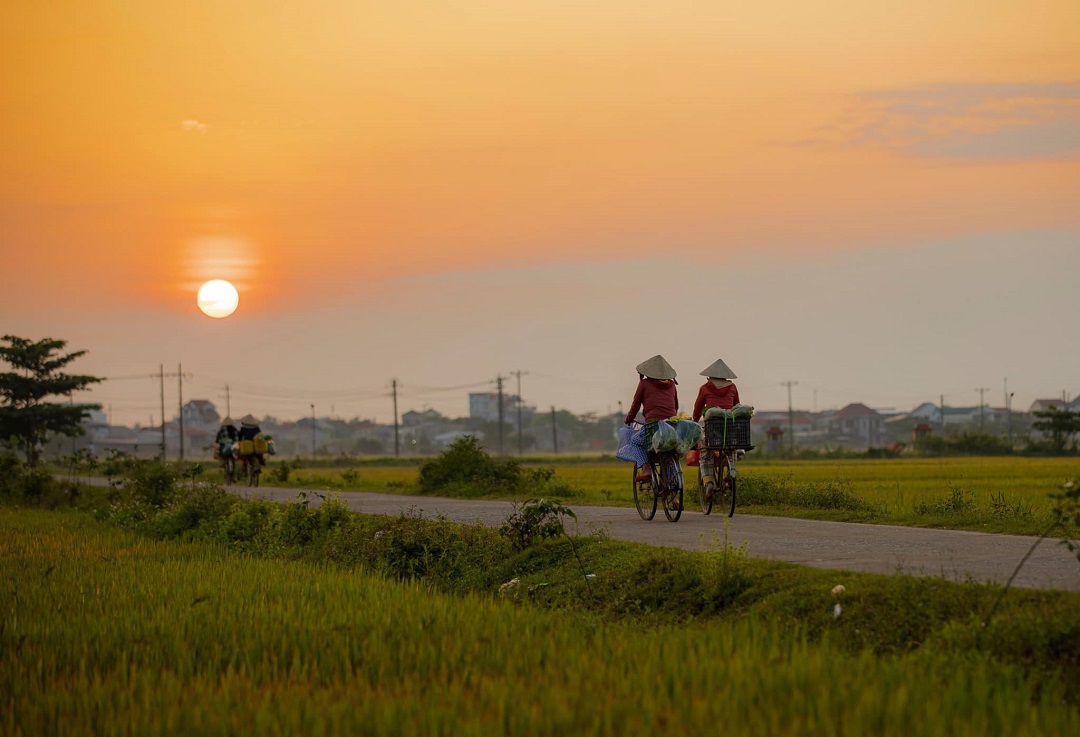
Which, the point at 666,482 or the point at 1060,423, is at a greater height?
the point at 1060,423

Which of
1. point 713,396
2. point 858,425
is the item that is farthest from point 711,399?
point 858,425

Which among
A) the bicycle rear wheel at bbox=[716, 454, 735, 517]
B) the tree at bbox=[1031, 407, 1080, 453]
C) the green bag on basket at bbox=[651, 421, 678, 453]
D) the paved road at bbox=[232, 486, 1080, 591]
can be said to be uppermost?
the tree at bbox=[1031, 407, 1080, 453]

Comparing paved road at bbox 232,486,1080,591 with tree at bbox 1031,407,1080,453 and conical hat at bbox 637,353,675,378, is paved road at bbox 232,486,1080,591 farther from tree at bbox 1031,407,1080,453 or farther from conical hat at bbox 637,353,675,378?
tree at bbox 1031,407,1080,453

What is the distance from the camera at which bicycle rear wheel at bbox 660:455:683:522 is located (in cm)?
1630

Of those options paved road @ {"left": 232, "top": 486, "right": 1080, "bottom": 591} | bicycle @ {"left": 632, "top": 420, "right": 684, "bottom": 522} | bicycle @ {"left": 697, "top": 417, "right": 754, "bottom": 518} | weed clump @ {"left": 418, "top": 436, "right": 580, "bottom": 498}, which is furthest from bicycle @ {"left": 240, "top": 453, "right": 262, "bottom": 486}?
bicycle @ {"left": 697, "top": 417, "right": 754, "bottom": 518}

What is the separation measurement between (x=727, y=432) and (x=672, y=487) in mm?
1001

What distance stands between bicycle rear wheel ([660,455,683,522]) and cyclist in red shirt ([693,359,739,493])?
0.55m

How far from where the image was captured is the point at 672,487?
53.7 ft

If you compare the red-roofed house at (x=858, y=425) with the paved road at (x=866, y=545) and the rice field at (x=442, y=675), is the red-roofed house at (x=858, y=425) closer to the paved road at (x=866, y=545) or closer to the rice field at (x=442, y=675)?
the paved road at (x=866, y=545)

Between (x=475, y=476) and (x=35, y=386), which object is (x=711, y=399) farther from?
(x=35, y=386)

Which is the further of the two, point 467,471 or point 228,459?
point 228,459

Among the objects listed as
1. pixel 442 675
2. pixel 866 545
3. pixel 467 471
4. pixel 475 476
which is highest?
pixel 467 471

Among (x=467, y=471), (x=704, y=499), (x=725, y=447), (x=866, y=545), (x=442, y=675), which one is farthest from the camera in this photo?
(x=467, y=471)

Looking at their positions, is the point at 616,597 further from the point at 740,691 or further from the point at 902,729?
the point at 902,729
